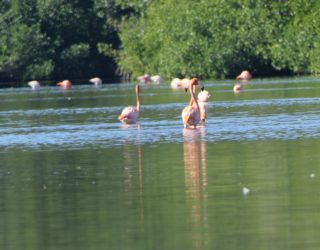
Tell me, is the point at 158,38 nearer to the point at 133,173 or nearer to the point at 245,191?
the point at 133,173

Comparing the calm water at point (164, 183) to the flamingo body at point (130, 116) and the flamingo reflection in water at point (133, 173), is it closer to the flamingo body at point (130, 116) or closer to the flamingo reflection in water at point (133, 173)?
the flamingo reflection in water at point (133, 173)

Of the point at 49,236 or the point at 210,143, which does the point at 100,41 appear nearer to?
the point at 210,143

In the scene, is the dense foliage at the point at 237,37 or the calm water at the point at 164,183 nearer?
the calm water at the point at 164,183

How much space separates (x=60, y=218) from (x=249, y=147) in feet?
20.4

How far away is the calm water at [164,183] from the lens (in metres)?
9.94

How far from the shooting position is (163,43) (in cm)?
5628

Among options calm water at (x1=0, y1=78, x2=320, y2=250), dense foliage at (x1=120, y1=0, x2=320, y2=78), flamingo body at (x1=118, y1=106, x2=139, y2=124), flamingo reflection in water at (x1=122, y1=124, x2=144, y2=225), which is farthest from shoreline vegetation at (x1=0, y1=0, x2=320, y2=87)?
flamingo reflection in water at (x1=122, y1=124, x2=144, y2=225)

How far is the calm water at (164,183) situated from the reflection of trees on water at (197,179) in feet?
0.05

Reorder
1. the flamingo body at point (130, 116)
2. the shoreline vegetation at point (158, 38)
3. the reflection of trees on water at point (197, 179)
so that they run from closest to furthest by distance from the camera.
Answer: the reflection of trees on water at point (197, 179) < the flamingo body at point (130, 116) < the shoreline vegetation at point (158, 38)

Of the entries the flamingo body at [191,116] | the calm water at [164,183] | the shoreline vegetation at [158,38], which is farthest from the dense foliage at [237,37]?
the flamingo body at [191,116]

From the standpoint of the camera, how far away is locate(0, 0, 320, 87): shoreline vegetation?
51031 mm

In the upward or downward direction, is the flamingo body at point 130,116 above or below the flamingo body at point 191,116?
below

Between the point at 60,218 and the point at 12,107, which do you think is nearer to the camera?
the point at 60,218

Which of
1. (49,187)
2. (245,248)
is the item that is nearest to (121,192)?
(49,187)
